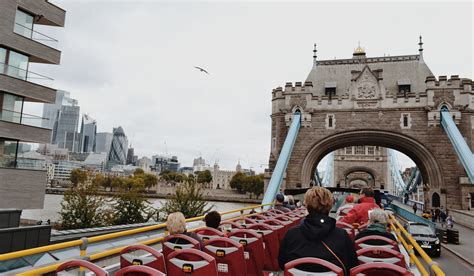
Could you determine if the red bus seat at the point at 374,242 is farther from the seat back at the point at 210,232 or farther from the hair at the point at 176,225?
the hair at the point at 176,225

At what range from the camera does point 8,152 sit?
18.0 m

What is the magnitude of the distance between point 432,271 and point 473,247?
15967 mm

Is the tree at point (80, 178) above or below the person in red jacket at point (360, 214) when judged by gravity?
below

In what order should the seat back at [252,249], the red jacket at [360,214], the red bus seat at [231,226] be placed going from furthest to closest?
the red jacket at [360,214] < the red bus seat at [231,226] < the seat back at [252,249]

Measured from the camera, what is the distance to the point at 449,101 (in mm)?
22547

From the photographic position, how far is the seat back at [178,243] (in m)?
3.52

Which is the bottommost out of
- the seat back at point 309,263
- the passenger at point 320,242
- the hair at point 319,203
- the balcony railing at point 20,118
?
the seat back at point 309,263

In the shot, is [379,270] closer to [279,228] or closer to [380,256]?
[380,256]

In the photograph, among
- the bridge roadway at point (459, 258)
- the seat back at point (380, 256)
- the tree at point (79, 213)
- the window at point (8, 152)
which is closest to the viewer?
the seat back at point (380, 256)

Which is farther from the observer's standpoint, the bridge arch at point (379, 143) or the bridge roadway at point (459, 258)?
the bridge arch at point (379, 143)

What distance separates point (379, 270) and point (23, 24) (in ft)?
73.2

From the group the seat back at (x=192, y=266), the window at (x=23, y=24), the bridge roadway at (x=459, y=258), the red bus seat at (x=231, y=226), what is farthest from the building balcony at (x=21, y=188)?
the bridge roadway at (x=459, y=258)

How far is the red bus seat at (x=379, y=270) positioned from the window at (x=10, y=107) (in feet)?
65.7

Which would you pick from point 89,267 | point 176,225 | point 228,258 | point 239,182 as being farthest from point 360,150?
point 89,267
